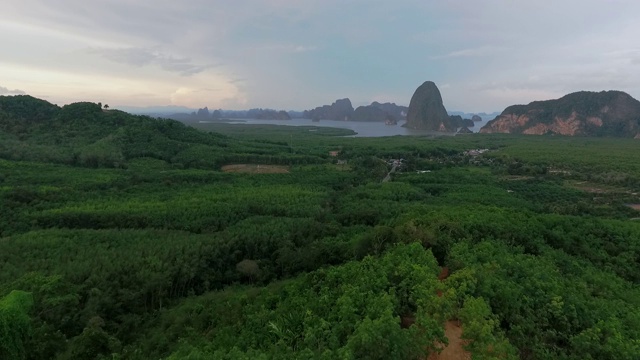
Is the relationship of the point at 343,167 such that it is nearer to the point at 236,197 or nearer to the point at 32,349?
the point at 236,197

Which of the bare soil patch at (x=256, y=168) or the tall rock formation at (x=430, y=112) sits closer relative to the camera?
the bare soil patch at (x=256, y=168)

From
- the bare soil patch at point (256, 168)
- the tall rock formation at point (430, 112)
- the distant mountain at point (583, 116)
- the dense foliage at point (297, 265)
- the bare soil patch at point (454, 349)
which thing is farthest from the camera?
the tall rock formation at point (430, 112)

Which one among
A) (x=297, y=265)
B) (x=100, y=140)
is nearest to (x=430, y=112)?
(x=100, y=140)

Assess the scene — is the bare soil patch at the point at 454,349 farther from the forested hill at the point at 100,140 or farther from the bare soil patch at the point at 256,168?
the forested hill at the point at 100,140

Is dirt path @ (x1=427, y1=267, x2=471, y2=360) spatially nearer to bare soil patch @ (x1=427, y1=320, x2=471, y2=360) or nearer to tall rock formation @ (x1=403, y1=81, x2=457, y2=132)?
bare soil patch @ (x1=427, y1=320, x2=471, y2=360)

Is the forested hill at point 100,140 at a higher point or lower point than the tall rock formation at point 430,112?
lower

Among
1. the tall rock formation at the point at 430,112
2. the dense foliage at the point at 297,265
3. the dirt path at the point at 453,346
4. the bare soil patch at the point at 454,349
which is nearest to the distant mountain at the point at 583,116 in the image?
the tall rock formation at the point at 430,112

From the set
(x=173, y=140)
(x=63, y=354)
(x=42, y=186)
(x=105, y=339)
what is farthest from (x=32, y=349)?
(x=173, y=140)
